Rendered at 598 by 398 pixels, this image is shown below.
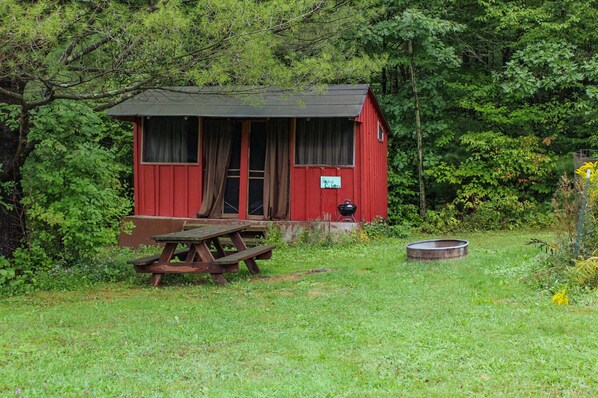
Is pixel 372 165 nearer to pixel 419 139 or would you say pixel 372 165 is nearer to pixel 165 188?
pixel 419 139

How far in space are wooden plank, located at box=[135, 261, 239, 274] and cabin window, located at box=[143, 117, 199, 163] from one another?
5.22 metres

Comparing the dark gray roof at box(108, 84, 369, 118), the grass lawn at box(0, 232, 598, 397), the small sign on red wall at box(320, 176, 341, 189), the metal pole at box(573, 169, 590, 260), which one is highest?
the dark gray roof at box(108, 84, 369, 118)

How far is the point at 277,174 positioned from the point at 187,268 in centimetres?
499

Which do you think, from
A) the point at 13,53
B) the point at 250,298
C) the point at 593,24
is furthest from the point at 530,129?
the point at 13,53

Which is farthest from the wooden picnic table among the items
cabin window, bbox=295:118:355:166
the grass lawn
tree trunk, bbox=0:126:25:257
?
cabin window, bbox=295:118:355:166

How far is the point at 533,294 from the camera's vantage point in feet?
21.4

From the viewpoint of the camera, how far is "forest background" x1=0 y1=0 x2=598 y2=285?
6340mm

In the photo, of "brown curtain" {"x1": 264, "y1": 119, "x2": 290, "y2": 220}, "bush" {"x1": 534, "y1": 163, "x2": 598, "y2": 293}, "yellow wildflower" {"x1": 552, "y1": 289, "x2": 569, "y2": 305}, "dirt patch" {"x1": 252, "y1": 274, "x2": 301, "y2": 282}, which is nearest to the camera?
"yellow wildflower" {"x1": 552, "y1": 289, "x2": 569, "y2": 305}

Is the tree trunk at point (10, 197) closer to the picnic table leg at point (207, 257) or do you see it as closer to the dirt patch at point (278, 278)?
the picnic table leg at point (207, 257)

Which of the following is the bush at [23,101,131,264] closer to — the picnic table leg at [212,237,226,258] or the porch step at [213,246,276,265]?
the picnic table leg at [212,237,226,258]

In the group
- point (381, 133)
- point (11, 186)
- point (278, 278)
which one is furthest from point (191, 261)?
point (381, 133)

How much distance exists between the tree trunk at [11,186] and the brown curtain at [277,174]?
5422mm

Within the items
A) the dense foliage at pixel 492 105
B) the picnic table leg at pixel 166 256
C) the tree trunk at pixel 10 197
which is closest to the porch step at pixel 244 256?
the picnic table leg at pixel 166 256

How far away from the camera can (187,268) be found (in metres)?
8.16
